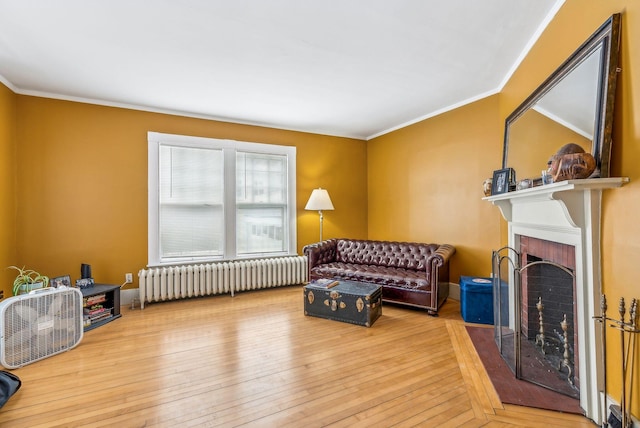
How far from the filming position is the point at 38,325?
266 cm

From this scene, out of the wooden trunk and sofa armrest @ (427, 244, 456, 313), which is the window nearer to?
the wooden trunk

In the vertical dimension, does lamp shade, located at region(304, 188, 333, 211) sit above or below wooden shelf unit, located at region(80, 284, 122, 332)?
above

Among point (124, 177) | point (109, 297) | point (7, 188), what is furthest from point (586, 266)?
point (7, 188)

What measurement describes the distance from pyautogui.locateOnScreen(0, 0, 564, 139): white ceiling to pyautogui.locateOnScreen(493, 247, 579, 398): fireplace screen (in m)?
1.89

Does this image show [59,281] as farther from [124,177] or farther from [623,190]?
[623,190]

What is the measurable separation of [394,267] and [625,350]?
297cm

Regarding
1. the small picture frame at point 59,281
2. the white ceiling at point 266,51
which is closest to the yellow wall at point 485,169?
the white ceiling at point 266,51

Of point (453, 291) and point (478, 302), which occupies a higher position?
point (478, 302)

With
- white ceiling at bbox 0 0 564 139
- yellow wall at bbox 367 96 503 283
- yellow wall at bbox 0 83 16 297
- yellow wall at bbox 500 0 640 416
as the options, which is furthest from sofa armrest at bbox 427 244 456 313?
yellow wall at bbox 0 83 16 297

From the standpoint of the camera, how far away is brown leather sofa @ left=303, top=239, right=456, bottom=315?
371 centimetres

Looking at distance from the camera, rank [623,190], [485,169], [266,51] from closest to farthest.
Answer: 1. [623,190]
2. [266,51]
3. [485,169]

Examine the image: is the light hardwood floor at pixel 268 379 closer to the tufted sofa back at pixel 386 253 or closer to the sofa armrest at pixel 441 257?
the sofa armrest at pixel 441 257

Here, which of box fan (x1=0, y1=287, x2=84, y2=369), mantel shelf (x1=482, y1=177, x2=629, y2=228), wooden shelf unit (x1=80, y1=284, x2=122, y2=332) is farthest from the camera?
wooden shelf unit (x1=80, y1=284, x2=122, y2=332)

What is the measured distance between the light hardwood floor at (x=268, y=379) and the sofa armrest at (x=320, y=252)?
4.03 ft
